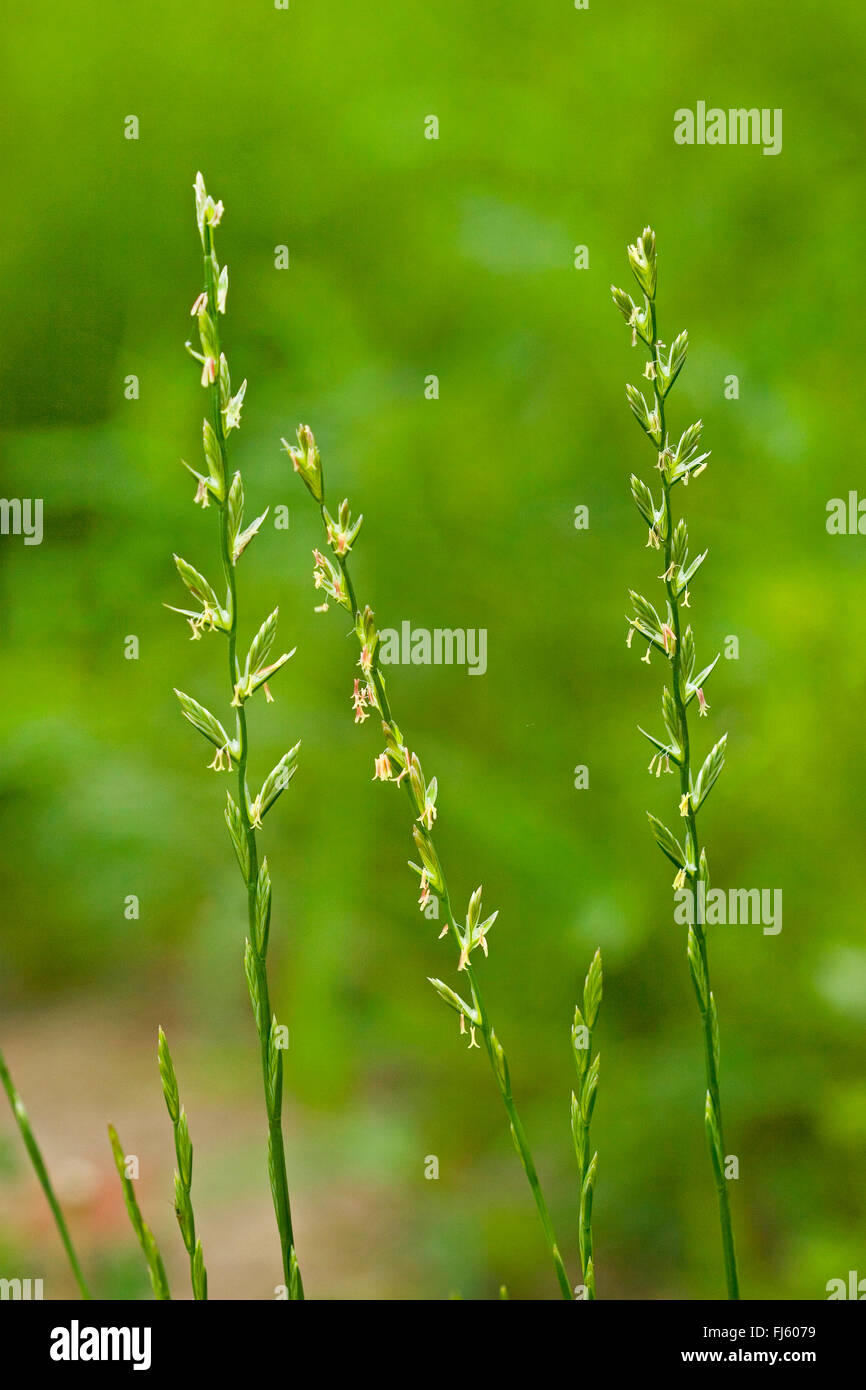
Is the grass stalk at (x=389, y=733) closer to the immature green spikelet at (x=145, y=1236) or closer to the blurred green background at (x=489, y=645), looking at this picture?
the immature green spikelet at (x=145, y=1236)

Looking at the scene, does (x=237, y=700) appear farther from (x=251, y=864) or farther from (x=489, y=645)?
(x=489, y=645)

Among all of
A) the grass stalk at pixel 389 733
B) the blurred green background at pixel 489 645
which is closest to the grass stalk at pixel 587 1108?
the grass stalk at pixel 389 733

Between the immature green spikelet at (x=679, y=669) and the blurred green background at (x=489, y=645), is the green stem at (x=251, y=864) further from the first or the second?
the blurred green background at (x=489, y=645)

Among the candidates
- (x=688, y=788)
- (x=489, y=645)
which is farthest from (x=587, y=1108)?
(x=489, y=645)

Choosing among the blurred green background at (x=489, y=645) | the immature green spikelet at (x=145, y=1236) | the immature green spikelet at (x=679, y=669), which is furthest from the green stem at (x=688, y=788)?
the blurred green background at (x=489, y=645)

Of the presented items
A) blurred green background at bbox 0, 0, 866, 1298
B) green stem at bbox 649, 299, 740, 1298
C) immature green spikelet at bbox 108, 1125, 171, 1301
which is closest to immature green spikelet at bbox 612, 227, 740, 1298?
green stem at bbox 649, 299, 740, 1298

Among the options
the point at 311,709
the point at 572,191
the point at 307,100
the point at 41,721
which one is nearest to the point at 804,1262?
the point at 311,709

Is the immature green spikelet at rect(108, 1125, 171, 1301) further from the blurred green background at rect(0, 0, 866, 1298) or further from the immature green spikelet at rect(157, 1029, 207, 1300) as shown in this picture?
the blurred green background at rect(0, 0, 866, 1298)

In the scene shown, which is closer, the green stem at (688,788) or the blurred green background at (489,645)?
the green stem at (688,788)

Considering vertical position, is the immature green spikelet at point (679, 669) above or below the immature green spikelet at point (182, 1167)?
above
